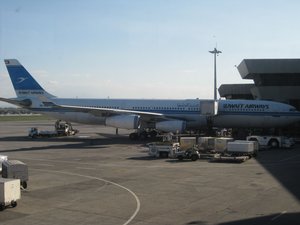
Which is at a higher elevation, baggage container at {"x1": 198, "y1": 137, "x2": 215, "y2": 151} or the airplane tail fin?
the airplane tail fin

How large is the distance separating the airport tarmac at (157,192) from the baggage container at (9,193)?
11.6 inches

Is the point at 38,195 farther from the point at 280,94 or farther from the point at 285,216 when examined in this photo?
the point at 280,94

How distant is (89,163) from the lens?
27359mm

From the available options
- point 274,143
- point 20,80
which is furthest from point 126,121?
point 20,80

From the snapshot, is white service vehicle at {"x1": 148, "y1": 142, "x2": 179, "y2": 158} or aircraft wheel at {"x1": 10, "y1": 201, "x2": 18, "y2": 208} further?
white service vehicle at {"x1": 148, "y1": 142, "x2": 179, "y2": 158}

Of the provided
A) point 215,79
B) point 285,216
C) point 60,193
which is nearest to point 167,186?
point 60,193

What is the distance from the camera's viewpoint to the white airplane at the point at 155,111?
43438 millimetres

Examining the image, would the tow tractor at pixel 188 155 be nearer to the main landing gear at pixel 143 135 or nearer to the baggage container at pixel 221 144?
the baggage container at pixel 221 144

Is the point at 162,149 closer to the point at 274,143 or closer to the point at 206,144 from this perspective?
the point at 206,144

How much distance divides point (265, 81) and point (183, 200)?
43.3m

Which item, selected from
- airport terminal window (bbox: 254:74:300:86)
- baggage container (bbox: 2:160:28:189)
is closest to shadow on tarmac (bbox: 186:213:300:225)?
baggage container (bbox: 2:160:28:189)

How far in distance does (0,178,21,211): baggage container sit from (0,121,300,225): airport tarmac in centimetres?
30

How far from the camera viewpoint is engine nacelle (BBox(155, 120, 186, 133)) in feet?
139

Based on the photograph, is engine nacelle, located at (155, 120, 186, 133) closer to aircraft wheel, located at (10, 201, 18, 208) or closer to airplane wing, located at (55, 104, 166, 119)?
airplane wing, located at (55, 104, 166, 119)
